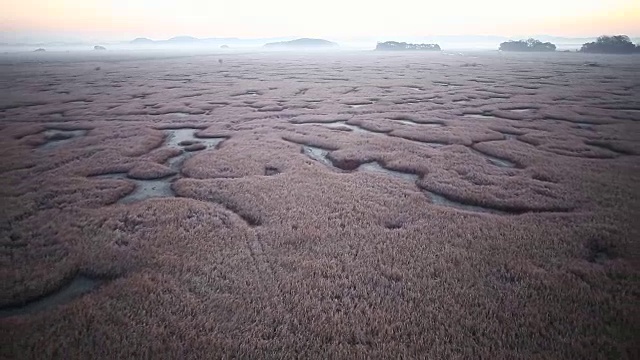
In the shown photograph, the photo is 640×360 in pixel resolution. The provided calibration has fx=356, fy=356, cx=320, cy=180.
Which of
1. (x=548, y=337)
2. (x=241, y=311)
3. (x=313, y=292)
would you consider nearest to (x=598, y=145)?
(x=548, y=337)

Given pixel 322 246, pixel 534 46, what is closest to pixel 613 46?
pixel 534 46

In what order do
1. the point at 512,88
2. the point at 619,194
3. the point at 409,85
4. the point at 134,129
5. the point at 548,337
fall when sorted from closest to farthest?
the point at 548,337
the point at 619,194
the point at 134,129
the point at 512,88
the point at 409,85

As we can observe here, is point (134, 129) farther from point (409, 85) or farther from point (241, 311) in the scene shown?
point (409, 85)

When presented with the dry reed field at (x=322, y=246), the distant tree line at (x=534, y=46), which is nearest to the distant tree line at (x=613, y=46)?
the distant tree line at (x=534, y=46)

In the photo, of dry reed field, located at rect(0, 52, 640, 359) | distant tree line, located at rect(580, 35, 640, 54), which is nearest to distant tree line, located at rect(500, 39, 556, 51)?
distant tree line, located at rect(580, 35, 640, 54)

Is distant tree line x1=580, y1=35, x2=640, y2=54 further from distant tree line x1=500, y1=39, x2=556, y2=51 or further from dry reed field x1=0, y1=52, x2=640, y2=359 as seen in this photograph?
dry reed field x1=0, y1=52, x2=640, y2=359

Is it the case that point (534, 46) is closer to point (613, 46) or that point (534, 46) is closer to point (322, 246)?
point (613, 46)
